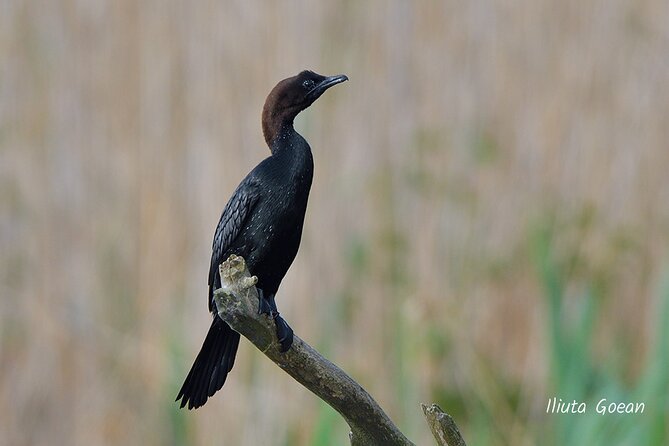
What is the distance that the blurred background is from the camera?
3615 millimetres

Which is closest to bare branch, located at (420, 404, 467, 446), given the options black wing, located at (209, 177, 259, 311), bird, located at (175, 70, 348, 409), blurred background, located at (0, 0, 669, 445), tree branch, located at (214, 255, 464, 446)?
tree branch, located at (214, 255, 464, 446)

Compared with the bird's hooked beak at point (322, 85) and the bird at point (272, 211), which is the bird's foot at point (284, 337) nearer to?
the bird at point (272, 211)

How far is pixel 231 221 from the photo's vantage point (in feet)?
3.98

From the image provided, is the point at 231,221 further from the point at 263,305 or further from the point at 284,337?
the point at 284,337

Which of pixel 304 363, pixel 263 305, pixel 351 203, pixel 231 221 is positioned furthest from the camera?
pixel 351 203

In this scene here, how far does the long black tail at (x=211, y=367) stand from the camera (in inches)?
36.3

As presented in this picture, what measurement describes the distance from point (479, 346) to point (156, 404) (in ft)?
3.98

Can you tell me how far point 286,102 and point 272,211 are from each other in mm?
106

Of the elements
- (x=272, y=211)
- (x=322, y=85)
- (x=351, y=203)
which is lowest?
(x=272, y=211)

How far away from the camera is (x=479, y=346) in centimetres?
412

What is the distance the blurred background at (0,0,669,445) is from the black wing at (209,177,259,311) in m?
2.24

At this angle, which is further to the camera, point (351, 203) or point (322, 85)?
point (351, 203)

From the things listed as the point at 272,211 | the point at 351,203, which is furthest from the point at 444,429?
the point at 351,203

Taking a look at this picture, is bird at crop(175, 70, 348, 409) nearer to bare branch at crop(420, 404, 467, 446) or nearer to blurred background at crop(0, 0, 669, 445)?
bare branch at crop(420, 404, 467, 446)
